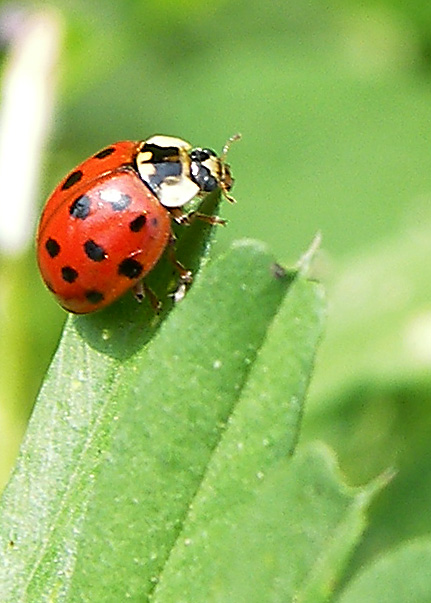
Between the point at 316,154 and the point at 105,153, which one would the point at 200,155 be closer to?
the point at 105,153

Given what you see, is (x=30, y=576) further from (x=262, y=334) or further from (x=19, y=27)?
(x=19, y=27)

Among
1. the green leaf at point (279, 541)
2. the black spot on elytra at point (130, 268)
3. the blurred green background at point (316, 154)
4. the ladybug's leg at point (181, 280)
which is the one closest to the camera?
the green leaf at point (279, 541)

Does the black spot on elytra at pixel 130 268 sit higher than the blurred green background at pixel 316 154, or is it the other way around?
the blurred green background at pixel 316 154

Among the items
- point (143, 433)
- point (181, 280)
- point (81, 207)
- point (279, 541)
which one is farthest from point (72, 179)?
point (279, 541)

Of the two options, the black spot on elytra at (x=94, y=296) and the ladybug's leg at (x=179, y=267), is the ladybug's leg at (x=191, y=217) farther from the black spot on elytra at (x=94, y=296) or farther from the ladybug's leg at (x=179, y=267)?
the black spot on elytra at (x=94, y=296)

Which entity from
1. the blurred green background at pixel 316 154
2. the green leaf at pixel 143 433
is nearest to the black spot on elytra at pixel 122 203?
the green leaf at pixel 143 433

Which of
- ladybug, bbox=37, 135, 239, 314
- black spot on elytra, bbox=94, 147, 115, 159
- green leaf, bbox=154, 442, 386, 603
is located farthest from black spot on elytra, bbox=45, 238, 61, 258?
green leaf, bbox=154, 442, 386, 603

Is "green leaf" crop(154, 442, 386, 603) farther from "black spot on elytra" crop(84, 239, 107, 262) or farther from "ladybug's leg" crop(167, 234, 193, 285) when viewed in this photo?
"black spot on elytra" crop(84, 239, 107, 262)
